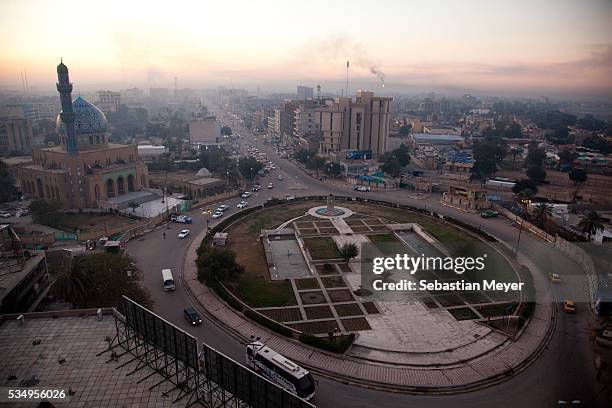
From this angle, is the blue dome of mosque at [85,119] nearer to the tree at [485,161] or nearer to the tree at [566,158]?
the tree at [485,161]

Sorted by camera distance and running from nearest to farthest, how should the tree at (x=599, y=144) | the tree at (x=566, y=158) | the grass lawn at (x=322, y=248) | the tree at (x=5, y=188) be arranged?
1. the grass lawn at (x=322, y=248)
2. the tree at (x=5, y=188)
3. the tree at (x=566, y=158)
4. the tree at (x=599, y=144)

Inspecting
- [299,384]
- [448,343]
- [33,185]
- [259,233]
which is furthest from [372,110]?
[299,384]

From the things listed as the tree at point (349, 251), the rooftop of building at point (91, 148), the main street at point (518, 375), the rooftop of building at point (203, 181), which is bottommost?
the main street at point (518, 375)

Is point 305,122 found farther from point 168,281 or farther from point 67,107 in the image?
point 168,281

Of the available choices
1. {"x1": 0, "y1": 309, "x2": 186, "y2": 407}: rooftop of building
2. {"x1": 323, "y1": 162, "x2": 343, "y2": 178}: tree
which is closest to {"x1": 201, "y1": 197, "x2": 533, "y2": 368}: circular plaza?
{"x1": 0, "y1": 309, "x2": 186, "y2": 407}: rooftop of building

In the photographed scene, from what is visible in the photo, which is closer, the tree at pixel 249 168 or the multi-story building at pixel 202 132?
the tree at pixel 249 168

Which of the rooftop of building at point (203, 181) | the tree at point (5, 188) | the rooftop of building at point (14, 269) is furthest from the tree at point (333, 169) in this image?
the rooftop of building at point (14, 269)

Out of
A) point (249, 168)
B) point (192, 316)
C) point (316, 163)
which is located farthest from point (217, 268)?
point (316, 163)
